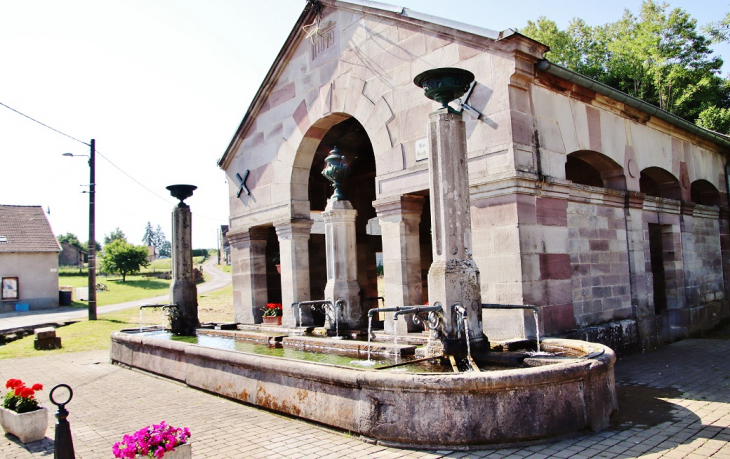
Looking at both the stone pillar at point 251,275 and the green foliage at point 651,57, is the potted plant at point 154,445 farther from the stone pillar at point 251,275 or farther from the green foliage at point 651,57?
the green foliage at point 651,57

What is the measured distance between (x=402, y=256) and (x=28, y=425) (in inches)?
231

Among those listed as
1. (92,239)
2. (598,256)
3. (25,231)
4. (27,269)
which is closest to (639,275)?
(598,256)

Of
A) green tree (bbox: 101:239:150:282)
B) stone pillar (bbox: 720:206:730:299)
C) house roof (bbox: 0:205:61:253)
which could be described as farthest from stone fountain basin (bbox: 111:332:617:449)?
green tree (bbox: 101:239:150:282)

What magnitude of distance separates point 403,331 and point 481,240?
221cm

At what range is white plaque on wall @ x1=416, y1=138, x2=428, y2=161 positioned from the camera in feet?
30.5

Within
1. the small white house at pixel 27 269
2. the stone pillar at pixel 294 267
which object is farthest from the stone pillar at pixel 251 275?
the small white house at pixel 27 269

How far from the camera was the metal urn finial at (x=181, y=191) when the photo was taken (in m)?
12.3

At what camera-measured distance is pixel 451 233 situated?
639 cm

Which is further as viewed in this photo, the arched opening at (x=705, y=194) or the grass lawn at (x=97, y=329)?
the grass lawn at (x=97, y=329)

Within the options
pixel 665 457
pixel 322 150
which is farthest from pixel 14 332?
pixel 665 457

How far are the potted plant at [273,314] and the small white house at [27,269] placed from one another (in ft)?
80.2

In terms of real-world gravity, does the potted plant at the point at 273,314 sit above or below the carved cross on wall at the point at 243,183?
below

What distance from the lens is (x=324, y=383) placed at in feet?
18.6

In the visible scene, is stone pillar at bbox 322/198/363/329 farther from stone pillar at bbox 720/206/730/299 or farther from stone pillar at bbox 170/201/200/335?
stone pillar at bbox 720/206/730/299
